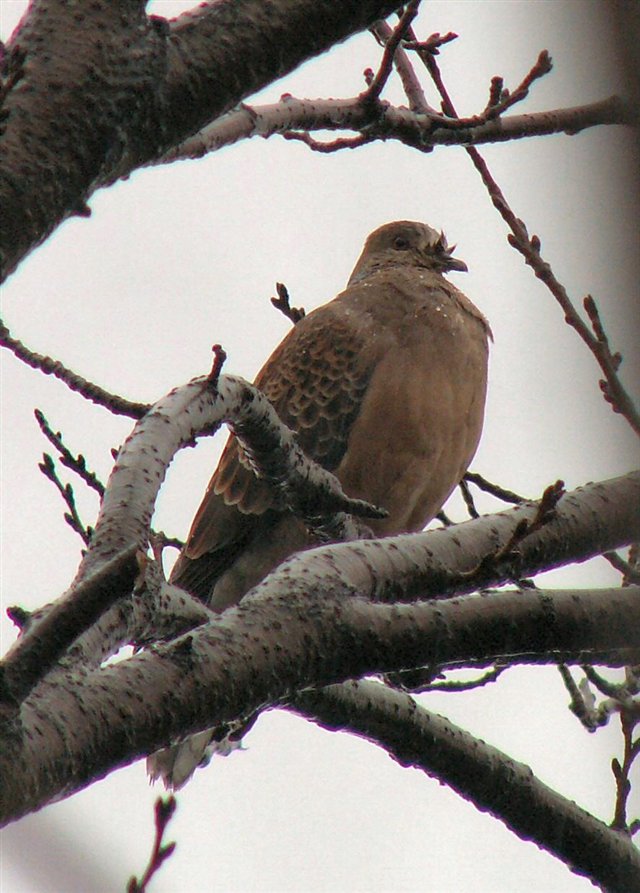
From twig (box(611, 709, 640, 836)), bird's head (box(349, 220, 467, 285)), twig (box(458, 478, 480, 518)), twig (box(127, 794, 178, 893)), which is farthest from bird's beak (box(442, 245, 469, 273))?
twig (box(127, 794, 178, 893))

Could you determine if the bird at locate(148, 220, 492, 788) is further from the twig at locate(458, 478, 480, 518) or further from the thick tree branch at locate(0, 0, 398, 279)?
the thick tree branch at locate(0, 0, 398, 279)

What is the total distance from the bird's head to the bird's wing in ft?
2.09

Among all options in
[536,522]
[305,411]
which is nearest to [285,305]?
[305,411]

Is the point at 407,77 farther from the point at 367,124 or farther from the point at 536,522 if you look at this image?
the point at 536,522

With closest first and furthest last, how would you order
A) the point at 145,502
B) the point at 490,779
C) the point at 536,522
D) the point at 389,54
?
the point at 145,502, the point at 536,522, the point at 490,779, the point at 389,54

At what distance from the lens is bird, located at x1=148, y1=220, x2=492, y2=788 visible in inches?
203

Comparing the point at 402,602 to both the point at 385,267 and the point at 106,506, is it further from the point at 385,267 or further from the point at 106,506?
the point at 385,267

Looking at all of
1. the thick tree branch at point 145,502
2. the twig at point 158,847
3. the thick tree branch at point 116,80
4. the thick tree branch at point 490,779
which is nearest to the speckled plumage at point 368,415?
the thick tree branch at point 145,502

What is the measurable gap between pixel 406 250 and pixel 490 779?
3.82 metres

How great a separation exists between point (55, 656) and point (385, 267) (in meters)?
4.91

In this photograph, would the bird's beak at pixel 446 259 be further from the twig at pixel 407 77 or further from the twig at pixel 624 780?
the twig at pixel 624 780

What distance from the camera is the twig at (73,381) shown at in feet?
11.0

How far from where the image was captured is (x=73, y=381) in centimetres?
351

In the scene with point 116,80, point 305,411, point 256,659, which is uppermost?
point 305,411
